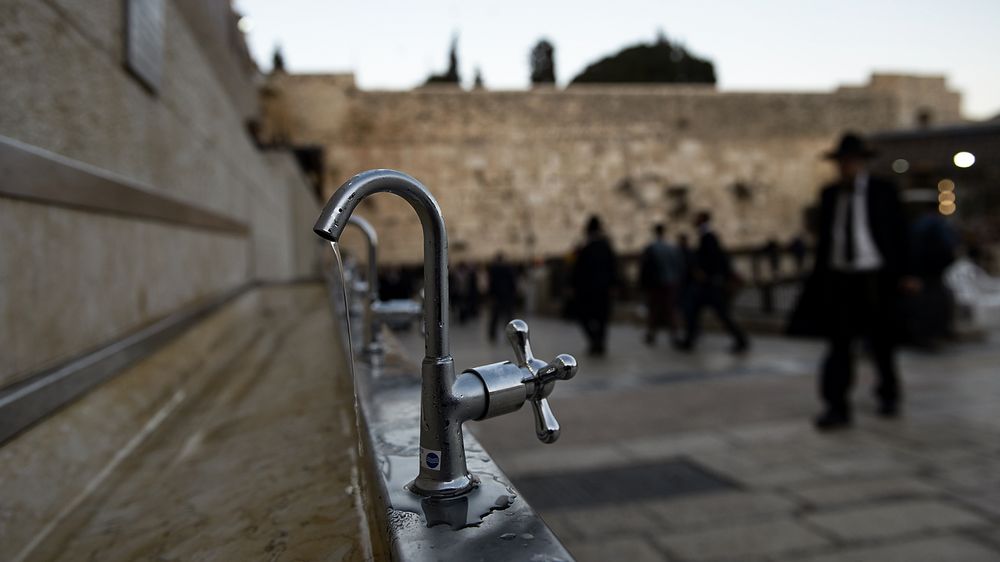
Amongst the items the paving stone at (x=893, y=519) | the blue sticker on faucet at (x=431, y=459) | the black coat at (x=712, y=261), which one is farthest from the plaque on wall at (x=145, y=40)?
the black coat at (x=712, y=261)

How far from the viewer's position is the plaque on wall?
2.43m

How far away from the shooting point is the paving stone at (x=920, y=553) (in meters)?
2.21

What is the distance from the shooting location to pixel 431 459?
0.83 metres

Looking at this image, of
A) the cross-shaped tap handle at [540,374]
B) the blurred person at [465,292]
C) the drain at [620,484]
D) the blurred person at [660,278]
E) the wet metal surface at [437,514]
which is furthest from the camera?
the blurred person at [465,292]

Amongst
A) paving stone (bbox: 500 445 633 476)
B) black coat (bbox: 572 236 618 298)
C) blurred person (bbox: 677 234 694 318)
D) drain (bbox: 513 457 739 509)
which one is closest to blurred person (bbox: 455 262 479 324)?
blurred person (bbox: 677 234 694 318)

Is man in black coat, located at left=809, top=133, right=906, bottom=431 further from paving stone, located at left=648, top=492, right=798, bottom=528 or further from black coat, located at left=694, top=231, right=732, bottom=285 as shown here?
black coat, located at left=694, top=231, right=732, bottom=285

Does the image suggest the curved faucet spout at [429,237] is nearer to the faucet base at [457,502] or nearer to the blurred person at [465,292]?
the faucet base at [457,502]

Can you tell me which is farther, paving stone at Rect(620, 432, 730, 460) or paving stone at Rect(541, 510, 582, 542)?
paving stone at Rect(620, 432, 730, 460)

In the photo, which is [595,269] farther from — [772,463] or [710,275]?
[772,463]

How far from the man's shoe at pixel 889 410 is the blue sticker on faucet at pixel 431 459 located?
4.07m

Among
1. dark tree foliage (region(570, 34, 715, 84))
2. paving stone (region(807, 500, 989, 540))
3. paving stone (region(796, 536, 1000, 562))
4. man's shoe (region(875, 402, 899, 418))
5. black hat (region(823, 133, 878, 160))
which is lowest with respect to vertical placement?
paving stone (region(796, 536, 1000, 562))

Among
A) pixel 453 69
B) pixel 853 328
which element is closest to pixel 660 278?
pixel 853 328

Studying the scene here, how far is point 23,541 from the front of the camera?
117 centimetres

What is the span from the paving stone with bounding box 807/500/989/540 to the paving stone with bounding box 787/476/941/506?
95 millimetres
